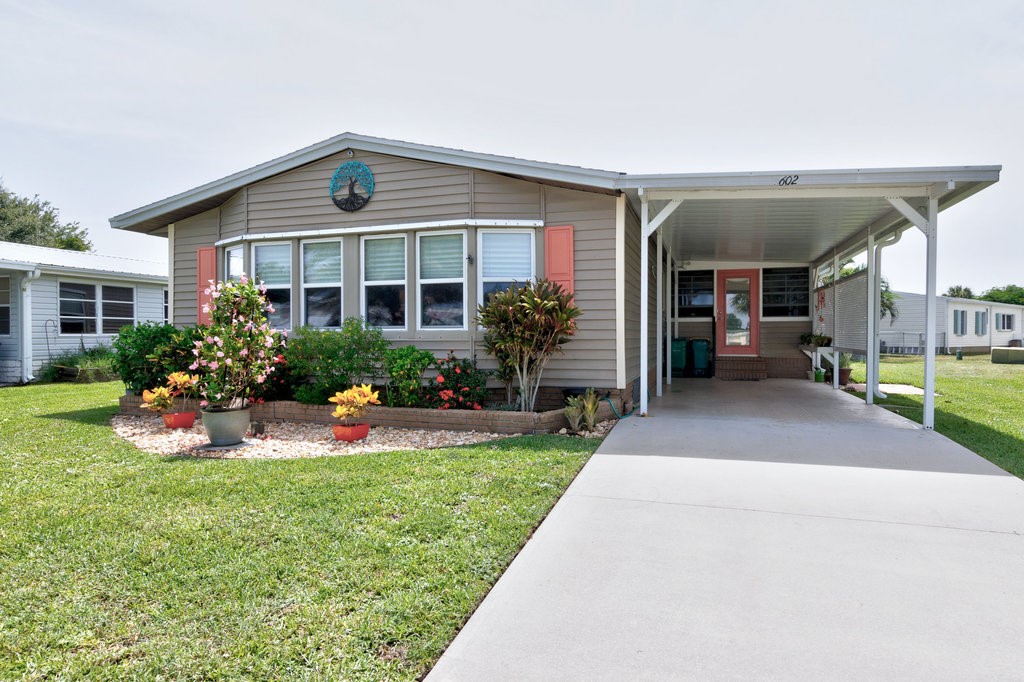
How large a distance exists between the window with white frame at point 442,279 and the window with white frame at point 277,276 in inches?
84.9

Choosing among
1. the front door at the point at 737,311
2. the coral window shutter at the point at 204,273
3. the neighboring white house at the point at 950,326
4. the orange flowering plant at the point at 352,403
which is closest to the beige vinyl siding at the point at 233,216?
the coral window shutter at the point at 204,273

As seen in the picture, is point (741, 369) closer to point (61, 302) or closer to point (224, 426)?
point (224, 426)

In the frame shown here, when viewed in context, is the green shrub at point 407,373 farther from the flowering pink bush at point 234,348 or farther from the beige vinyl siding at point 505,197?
the beige vinyl siding at point 505,197

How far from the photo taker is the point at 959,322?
2625 centimetres

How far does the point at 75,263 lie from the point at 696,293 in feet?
48.8

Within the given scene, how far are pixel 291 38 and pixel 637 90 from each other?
6.24 m

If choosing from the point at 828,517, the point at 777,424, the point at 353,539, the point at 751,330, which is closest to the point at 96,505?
the point at 353,539

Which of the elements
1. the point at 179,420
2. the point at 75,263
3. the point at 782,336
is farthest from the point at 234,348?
the point at 782,336

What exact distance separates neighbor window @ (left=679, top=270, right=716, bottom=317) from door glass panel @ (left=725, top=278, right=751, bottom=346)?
1.36 feet

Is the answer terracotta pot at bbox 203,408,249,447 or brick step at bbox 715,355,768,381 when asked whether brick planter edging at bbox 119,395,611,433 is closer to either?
terracotta pot at bbox 203,408,249,447

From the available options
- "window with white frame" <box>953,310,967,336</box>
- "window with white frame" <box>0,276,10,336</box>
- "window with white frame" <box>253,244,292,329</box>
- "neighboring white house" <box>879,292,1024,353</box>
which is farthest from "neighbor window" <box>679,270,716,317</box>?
"window with white frame" <box>953,310,967,336</box>

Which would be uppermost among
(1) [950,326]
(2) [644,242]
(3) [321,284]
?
(2) [644,242]

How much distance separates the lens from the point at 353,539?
317 centimetres

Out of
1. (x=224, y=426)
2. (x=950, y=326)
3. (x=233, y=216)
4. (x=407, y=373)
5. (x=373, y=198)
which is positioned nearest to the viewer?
(x=224, y=426)
